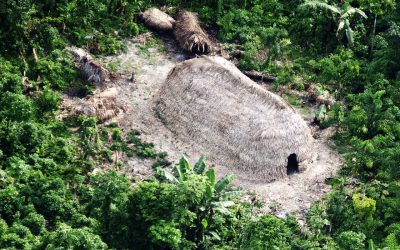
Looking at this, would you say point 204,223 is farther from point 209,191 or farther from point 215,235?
point 209,191

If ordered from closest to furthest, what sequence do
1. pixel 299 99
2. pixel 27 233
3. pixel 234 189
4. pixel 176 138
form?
1. pixel 27 233
2. pixel 234 189
3. pixel 176 138
4. pixel 299 99

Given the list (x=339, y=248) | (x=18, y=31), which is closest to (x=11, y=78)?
(x=18, y=31)

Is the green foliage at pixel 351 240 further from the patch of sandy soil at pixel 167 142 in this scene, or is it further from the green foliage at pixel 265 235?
the patch of sandy soil at pixel 167 142

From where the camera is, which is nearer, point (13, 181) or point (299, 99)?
point (13, 181)

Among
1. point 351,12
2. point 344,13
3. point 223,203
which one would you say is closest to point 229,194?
point 223,203

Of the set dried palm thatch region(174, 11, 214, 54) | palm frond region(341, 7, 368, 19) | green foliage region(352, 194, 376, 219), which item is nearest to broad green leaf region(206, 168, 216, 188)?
green foliage region(352, 194, 376, 219)

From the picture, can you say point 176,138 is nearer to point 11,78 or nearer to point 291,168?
point 291,168
